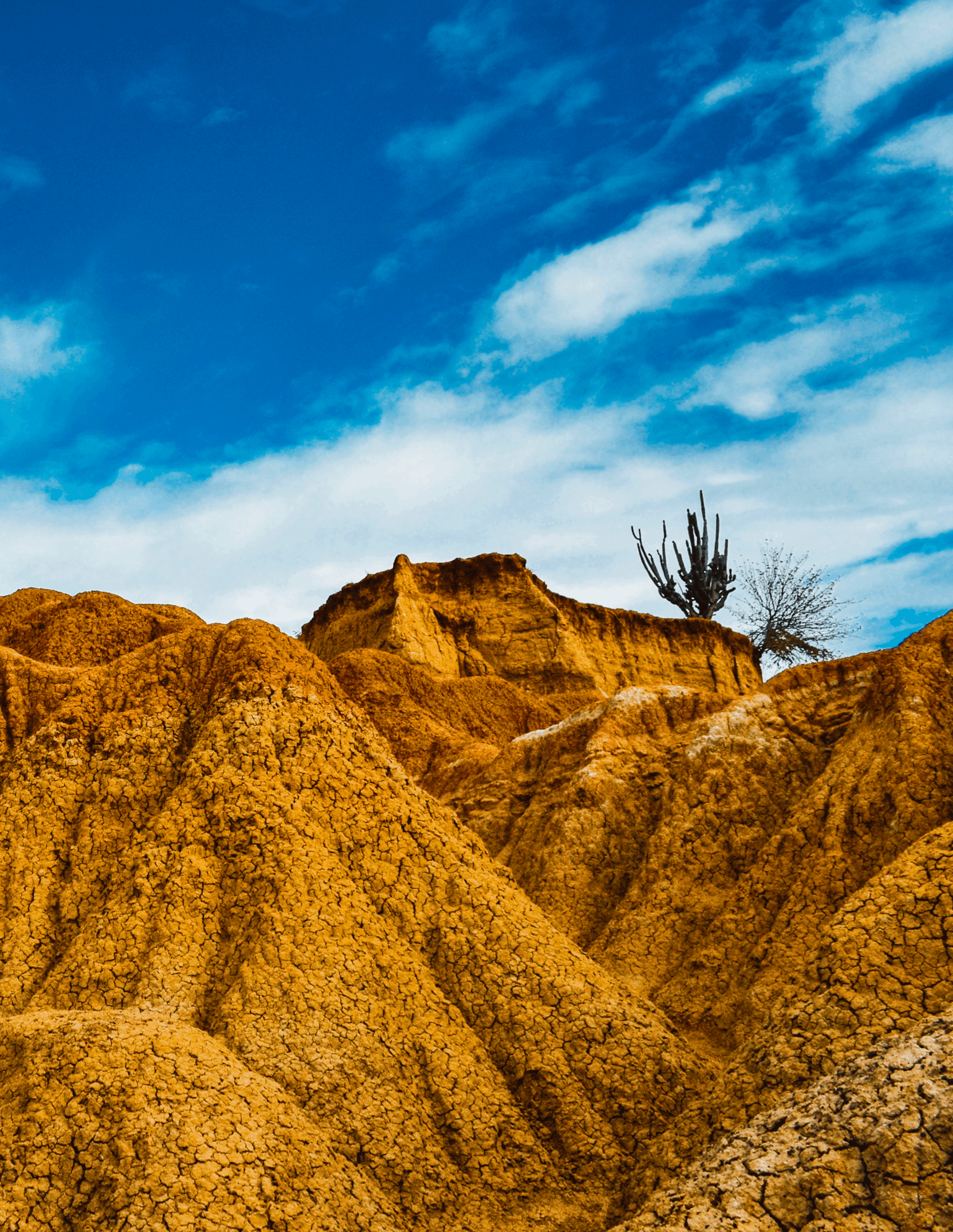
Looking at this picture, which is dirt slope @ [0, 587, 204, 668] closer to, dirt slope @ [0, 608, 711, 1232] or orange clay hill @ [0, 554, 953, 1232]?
orange clay hill @ [0, 554, 953, 1232]

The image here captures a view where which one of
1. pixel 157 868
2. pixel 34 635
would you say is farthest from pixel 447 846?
pixel 34 635

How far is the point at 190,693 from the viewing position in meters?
12.8

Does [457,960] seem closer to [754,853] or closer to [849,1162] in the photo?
[849,1162]

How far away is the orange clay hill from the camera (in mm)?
6934

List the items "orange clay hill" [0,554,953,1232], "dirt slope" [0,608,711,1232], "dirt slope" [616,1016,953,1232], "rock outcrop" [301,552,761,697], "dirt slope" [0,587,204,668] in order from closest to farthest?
"dirt slope" [616,1016,953,1232] < "orange clay hill" [0,554,953,1232] < "dirt slope" [0,608,711,1232] < "dirt slope" [0,587,204,668] < "rock outcrop" [301,552,761,697]

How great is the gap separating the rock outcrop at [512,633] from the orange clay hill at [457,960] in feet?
43.7

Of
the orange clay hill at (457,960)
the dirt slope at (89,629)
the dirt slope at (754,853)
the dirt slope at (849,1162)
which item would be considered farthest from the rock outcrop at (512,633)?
the dirt slope at (849,1162)

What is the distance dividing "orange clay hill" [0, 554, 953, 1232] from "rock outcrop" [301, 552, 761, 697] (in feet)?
43.7

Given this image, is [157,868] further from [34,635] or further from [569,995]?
[34,635]

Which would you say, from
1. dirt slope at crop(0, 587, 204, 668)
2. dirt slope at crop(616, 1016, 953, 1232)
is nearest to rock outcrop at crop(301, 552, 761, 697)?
dirt slope at crop(0, 587, 204, 668)

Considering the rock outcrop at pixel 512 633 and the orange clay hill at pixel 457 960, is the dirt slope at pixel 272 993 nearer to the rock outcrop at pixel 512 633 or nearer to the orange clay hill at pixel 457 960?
the orange clay hill at pixel 457 960

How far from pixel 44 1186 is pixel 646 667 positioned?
3094cm

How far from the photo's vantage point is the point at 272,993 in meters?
9.19

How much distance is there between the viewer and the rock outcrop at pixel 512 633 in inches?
1216
